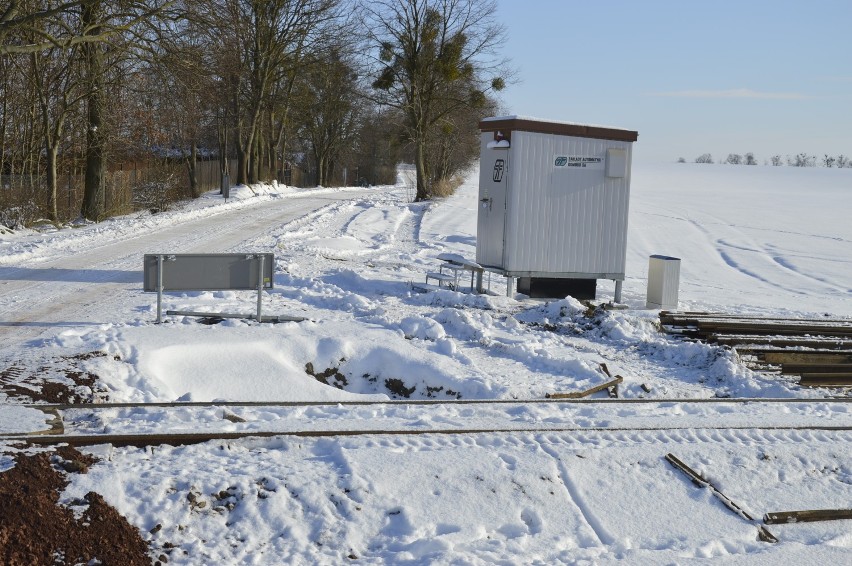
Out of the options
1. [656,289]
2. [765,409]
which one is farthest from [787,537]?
[656,289]

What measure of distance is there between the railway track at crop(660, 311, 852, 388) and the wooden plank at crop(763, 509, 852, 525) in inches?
218

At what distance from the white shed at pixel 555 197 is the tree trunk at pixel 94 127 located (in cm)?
1300

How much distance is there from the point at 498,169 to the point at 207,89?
11.6m

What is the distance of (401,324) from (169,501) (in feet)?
23.6

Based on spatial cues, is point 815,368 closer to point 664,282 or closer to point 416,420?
point 664,282

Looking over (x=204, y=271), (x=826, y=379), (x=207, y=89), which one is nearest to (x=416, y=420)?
(x=204, y=271)

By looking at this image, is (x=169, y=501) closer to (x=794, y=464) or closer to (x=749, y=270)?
(x=794, y=464)

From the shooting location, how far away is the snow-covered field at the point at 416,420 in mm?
→ 6152

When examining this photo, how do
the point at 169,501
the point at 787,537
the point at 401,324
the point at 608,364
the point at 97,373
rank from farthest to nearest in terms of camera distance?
the point at 401,324 → the point at 608,364 → the point at 97,373 → the point at 787,537 → the point at 169,501

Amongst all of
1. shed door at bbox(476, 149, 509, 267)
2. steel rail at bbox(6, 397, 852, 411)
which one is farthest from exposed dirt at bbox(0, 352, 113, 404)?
shed door at bbox(476, 149, 509, 267)

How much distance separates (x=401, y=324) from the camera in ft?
42.9

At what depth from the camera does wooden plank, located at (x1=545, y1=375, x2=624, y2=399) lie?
10.4 m

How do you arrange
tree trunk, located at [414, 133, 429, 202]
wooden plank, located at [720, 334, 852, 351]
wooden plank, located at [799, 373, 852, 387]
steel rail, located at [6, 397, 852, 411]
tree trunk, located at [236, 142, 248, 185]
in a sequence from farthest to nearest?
tree trunk, located at [236, 142, 248, 185]
tree trunk, located at [414, 133, 429, 202]
wooden plank, located at [720, 334, 852, 351]
wooden plank, located at [799, 373, 852, 387]
steel rail, located at [6, 397, 852, 411]

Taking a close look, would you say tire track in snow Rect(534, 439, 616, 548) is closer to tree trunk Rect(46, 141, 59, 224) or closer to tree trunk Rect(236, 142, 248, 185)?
tree trunk Rect(46, 141, 59, 224)
